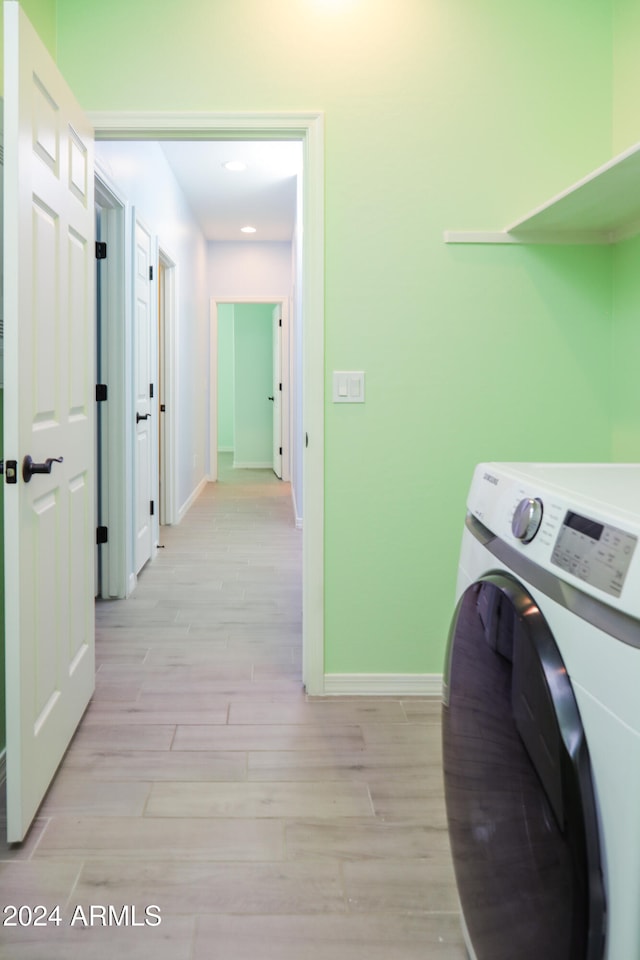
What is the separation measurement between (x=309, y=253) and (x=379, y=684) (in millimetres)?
1500

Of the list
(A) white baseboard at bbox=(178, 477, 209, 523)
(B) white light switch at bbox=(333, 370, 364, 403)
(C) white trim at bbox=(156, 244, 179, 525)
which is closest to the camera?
(B) white light switch at bbox=(333, 370, 364, 403)

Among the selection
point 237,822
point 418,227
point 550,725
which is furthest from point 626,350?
point 550,725

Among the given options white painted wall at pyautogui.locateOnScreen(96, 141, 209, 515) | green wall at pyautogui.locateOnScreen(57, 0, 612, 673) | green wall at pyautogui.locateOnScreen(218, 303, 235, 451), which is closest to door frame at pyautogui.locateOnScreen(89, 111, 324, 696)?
green wall at pyautogui.locateOnScreen(57, 0, 612, 673)

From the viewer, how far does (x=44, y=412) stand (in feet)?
6.14

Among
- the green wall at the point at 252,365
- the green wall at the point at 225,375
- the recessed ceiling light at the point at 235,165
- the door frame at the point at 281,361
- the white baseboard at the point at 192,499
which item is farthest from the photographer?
the green wall at the point at 225,375

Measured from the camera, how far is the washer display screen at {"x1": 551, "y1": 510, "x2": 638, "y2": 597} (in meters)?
0.70

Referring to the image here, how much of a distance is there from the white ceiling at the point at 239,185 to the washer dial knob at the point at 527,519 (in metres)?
3.69

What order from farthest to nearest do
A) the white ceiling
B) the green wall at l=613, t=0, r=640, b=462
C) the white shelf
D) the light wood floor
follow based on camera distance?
the white ceiling → the green wall at l=613, t=0, r=640, b=462 → the white shelf → the light wood floor

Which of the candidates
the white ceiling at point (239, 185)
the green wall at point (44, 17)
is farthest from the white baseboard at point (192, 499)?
the green wall at point (44, 17)

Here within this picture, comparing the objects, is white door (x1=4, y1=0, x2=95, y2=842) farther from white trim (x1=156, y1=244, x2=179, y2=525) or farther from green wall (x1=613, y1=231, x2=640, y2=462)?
white trim (x1=156, y1=244, x2=179, y2=525)

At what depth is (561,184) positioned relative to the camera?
250 centimetres

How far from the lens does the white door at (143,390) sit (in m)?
4.11

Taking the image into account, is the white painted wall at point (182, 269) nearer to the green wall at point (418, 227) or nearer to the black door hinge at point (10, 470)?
the green wall at point (418, 227)

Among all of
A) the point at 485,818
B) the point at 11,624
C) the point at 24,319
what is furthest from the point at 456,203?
the point at 485,818
